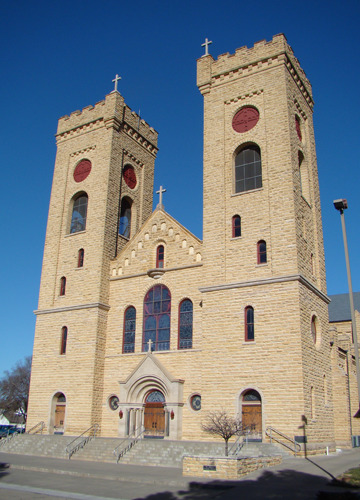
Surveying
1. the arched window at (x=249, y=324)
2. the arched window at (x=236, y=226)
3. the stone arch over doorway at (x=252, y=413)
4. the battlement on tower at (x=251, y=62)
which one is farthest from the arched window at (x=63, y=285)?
the battlement on tower at (x=251, y=62)

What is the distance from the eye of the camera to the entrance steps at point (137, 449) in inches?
752

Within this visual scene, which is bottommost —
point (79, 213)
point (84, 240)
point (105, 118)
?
point (84, 240)

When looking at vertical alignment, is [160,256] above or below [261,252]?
above

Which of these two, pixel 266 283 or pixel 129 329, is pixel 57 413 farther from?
pixel 266 283

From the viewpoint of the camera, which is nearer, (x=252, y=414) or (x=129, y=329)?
(x=252, y=414)

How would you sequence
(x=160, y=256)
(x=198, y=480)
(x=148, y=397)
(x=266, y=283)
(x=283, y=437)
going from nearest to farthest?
1. (x=198, y=480)
2. (x=283, y=437)
3. (x=266, y=283)
4. (x=148, y=397)
5. (x=160, y=256)

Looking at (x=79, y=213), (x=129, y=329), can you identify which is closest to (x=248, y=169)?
(x=129, y=329)

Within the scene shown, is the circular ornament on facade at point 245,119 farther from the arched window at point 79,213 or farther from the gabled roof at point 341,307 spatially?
the gabled roof at point 341,307

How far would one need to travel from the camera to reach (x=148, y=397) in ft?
83.5

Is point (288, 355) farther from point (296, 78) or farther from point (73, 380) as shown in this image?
point (296, 78)

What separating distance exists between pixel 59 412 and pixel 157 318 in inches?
301

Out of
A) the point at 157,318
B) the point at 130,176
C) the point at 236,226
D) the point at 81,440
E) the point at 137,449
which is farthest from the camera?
the point at 130,176

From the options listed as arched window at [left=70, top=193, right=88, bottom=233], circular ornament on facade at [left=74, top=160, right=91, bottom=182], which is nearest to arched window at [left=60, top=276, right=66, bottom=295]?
arched window at [left=70, top=193, right=88, bottom=233]

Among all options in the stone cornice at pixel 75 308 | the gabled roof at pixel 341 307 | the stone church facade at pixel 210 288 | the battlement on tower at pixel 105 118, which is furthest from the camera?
the gabled roof at pixel 341 307
